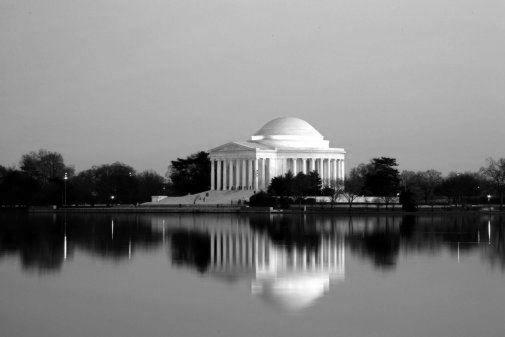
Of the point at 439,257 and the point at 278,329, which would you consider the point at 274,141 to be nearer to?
the point at 439,257

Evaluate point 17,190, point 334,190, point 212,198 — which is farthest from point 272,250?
point 17,190

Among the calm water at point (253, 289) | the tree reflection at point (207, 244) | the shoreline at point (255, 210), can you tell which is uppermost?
the shoreline at point (255, 210)

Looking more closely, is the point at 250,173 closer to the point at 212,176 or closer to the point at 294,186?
the point at 212,176

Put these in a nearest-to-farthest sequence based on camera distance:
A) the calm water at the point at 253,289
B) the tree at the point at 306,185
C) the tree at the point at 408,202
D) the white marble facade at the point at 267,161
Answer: the calm water at the point at 253,289 < the tree at the point at 408,202 < the tree at the point at 306,185 < the white marble facade at the point at 267,161

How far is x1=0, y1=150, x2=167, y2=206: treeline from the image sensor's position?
130 meters

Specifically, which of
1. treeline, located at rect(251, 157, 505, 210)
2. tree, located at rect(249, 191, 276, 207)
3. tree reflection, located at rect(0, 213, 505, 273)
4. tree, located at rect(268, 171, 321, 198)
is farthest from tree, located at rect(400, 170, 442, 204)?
tree reflection, located at rect(0, 213, 505, 273)

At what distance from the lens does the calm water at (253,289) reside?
19.6m

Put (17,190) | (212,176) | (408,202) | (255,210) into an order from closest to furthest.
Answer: (408,202), (255,210), (17,190), (212,176)

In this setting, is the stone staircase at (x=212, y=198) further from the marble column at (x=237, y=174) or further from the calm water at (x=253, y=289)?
the calm water at (x=253, y=289)

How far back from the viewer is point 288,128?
493 feet

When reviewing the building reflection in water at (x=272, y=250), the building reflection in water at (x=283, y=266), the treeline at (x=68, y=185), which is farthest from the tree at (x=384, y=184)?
the building reflection in water at (x=283, y=266)

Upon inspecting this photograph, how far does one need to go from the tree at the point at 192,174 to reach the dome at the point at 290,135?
8.59 m

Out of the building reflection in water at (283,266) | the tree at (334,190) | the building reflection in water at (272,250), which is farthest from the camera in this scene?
the tree at (334,190)

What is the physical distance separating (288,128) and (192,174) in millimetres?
16371
